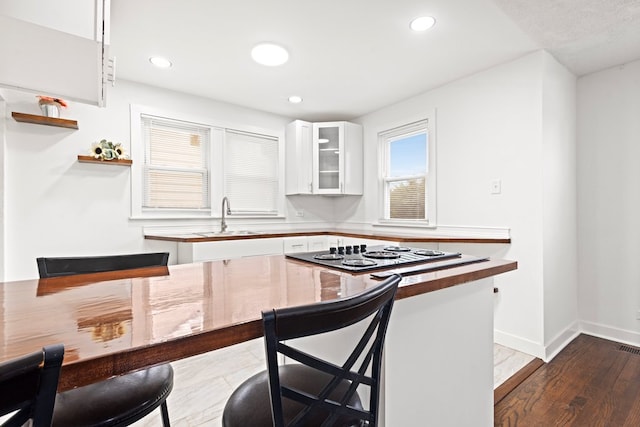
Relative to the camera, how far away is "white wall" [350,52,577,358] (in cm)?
243

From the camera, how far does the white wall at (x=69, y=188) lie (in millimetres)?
2439

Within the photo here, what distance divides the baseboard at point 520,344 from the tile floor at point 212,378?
0.05 metres

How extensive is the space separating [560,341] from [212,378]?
2.78 meters

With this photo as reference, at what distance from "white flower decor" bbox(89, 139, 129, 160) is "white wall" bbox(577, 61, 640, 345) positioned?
4.28 m

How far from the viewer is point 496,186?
2682 millimetres

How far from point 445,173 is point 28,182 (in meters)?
3.69

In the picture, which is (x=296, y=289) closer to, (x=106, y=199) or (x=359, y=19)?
(x=359, y=19)

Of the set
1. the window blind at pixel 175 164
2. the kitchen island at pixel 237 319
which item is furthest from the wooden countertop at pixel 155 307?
the window blind at pixel 175 164

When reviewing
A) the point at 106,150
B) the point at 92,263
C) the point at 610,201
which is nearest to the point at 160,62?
the point at 106,150

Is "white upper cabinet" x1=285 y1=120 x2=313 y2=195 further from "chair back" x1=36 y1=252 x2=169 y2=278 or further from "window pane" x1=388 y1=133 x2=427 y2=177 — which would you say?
"chair back" x1=36 y1=252 x2=169 y2=278

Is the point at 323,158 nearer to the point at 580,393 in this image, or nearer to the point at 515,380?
the point at 515,380

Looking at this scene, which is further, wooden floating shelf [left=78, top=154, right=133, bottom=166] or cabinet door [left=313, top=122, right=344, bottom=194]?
cabinet door [left=313, top=122, right=344, bottom=194]

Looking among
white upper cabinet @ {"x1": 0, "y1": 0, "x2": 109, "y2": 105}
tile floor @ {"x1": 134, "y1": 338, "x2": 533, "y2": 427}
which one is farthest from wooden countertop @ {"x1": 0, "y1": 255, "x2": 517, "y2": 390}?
tile floor @ {"x1": 134, "y1": 338, "x2": 533, "y2": 427}

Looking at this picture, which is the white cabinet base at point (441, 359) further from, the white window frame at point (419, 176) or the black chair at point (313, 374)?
the white window frame at point (419, 176)
